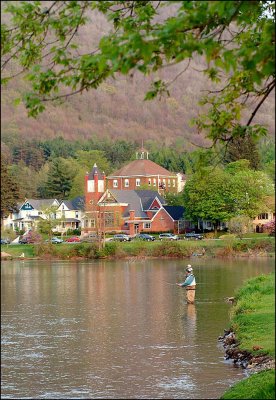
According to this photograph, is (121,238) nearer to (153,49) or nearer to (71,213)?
(71,213)

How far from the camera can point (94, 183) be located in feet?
323

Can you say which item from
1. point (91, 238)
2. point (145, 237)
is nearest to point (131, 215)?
point (145, 237)

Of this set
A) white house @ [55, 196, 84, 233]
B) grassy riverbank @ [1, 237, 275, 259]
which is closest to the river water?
grassy riverbank @ [1, 237, 275, 259]

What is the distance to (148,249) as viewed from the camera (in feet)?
239

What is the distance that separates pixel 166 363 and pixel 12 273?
33.2 metres

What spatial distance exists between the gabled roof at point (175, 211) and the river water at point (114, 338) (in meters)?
43.9

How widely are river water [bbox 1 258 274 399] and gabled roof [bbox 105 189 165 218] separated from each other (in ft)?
155

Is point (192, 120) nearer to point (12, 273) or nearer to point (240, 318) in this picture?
point (240, 318)

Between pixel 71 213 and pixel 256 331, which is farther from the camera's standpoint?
pixel 71 213

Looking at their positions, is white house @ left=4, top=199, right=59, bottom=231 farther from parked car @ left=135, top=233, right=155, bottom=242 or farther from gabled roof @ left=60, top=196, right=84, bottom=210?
parked car @ left=135, top=233, right=155, bottom=242

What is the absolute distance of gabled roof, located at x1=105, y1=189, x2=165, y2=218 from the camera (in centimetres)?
9538

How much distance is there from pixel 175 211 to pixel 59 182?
24.5 m

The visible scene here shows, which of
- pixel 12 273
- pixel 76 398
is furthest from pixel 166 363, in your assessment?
pixel 12 273

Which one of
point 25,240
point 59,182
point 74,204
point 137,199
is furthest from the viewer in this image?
point 59,182
